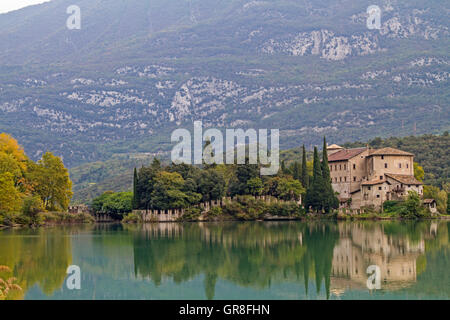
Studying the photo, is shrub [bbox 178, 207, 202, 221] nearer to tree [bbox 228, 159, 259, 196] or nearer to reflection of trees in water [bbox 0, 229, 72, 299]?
tree [bbox 228, 159, 259, 196]

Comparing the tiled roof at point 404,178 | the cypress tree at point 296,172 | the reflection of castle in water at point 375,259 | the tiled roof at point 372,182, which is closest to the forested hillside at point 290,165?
the cypress tree at point 296,172

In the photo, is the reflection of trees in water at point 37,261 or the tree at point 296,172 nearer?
the reflection of trees in water at point 37,261

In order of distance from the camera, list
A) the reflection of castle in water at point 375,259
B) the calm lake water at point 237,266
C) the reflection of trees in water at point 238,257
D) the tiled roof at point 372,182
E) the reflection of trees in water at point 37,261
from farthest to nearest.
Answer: the tiled roof at point 372,182 < the reflection of trees in water at point 238,257 < the reflection of trees in water at point 37,261 < the reflection of castle in water at point 375,259 < the calm lake water at point 237,266

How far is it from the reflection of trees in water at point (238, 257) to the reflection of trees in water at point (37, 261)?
3.16 meters

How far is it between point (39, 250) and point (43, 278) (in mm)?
9665

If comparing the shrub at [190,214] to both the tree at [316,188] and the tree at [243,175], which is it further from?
the tree at [316,188]

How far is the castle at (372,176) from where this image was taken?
67.6 meters

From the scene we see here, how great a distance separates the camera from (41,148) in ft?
630

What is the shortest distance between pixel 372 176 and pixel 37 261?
1861 inches

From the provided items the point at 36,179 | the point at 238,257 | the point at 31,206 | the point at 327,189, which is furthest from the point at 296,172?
the point at 238,257

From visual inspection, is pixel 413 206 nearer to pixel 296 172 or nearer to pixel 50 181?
pixel 296 172

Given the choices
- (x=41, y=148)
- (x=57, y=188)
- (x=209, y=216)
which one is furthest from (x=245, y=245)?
(x=41, y=148)
